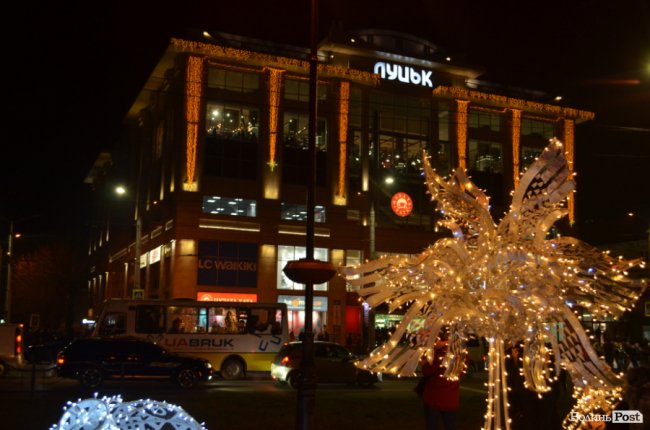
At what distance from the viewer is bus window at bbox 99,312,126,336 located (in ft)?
82.7

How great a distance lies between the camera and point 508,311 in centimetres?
693

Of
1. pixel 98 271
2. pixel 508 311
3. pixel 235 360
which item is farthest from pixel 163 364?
pixel 98 271

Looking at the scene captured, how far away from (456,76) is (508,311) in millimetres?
44741

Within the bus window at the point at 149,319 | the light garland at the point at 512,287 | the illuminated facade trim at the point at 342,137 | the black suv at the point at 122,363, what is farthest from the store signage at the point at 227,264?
the light garland at the point at 512,287

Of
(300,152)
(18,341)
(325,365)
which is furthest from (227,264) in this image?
(325,365)

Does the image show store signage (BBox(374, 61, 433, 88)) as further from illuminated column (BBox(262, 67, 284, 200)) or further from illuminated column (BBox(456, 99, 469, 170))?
illuminated column (BBox(262, 67, 284, 200))

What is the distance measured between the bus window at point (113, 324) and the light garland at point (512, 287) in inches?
778

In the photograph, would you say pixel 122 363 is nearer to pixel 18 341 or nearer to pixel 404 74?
pixel 18 341

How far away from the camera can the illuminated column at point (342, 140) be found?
1700 inches

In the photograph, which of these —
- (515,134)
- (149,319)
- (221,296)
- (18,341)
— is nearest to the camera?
(18,341)

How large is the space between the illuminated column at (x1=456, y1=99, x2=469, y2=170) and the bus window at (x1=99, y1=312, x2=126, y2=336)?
95.6 feet

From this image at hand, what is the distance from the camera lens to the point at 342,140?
43219 millimetres

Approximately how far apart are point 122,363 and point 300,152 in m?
23.1

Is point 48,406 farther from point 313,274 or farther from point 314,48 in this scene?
point 314,48
